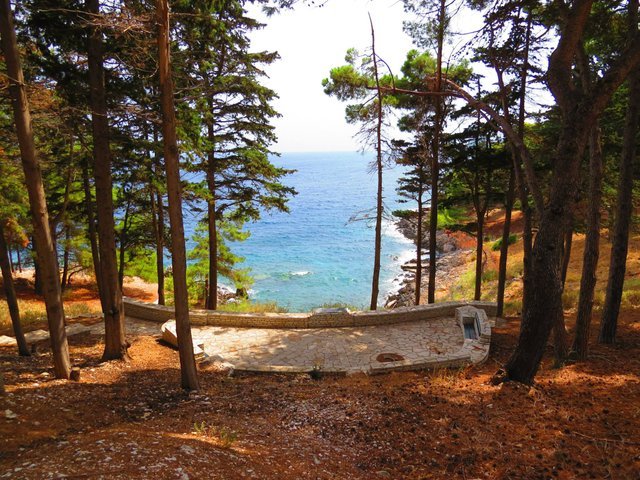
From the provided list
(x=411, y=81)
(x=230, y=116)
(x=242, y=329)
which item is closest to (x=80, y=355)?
(x=242, y=329)

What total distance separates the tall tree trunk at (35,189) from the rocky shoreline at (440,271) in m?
19.4

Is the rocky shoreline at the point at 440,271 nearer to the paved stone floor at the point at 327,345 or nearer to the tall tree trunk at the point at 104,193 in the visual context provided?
the paved stone floor at the point at 327,345

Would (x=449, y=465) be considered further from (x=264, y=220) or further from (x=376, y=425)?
(x=264, y=220)

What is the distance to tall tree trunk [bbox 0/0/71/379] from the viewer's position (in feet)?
18.6

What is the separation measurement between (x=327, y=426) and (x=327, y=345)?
202 inches

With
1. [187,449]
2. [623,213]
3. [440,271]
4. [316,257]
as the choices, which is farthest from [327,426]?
[316,257]

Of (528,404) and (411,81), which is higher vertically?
(411,81)

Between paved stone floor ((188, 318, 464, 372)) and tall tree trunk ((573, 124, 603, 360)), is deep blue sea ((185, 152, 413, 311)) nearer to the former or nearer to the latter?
paved stone floor ((188, 318, 464, 372))

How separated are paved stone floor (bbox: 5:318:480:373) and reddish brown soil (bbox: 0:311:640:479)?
95 cm

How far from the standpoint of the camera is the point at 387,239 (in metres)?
51.7

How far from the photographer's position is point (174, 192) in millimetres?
6355

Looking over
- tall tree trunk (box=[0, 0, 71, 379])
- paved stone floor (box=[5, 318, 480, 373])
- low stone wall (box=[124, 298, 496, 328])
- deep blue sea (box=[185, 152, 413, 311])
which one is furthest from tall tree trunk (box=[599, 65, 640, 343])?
tall tree trunk (box=[0, 0, 71, 379])

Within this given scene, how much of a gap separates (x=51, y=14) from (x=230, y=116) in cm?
615

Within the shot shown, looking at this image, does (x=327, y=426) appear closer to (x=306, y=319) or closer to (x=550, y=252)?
(x=550, y=252)
